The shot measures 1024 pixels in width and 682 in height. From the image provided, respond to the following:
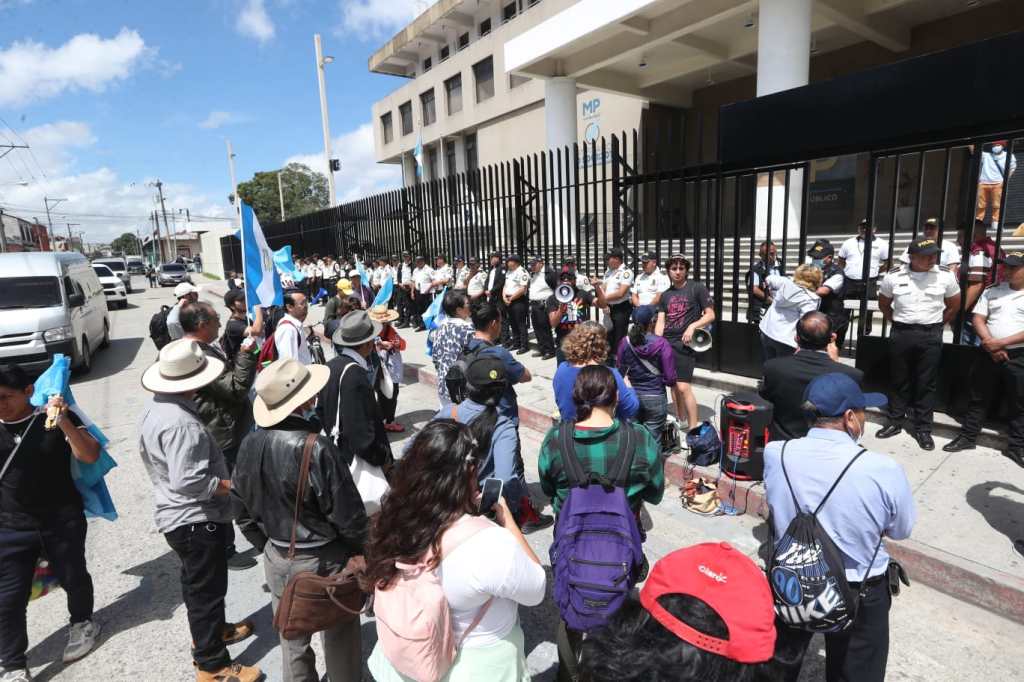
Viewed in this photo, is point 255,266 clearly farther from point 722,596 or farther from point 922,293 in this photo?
point 922,293

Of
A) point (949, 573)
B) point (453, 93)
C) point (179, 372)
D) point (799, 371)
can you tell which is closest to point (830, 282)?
point (799, 371)

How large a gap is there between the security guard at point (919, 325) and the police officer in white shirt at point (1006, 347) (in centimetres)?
30

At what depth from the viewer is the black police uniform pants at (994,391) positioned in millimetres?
4551

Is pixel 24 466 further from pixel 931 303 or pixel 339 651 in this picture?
pixel 931 303

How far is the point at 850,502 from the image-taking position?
6.79ft

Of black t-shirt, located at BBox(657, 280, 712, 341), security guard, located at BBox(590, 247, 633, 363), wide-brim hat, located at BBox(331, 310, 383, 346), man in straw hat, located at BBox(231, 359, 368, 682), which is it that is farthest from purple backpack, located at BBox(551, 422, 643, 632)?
security guard, located at BBox(590, 247, 633, 363)

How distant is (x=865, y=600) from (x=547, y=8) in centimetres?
2453

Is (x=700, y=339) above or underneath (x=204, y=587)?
above

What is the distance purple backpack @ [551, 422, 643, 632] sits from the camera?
2.11 metres

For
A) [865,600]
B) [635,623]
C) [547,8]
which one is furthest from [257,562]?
[547,8]

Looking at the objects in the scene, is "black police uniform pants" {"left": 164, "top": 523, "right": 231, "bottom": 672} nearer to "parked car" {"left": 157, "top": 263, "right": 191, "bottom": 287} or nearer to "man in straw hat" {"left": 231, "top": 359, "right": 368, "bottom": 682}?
"man in straw hat" {"left": 231, "top": 359, "right": 368, "bottom": 682}

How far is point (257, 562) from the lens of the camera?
3889 mm

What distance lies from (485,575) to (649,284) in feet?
20.4

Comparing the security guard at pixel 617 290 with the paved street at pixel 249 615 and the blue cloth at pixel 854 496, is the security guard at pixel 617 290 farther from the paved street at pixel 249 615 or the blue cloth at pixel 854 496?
the blue cloth at pixel 854 496
